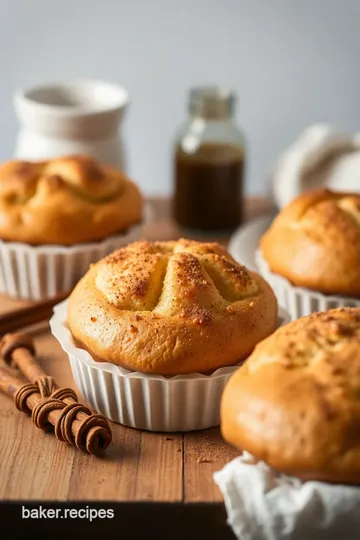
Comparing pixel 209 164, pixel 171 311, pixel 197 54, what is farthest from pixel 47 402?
pixel 197 54

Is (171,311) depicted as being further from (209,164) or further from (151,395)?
(209,164)

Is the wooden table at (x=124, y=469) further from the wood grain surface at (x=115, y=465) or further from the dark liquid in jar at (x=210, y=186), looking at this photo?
the dark liquid in jar at (x=210, y=186)

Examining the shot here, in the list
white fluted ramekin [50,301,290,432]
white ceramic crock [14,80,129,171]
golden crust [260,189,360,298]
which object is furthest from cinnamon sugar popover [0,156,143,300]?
white fluted ramekin [50,301,290,432]

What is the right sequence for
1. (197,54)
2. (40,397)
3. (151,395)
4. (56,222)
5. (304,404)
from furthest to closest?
(197,54) < (56,222) < (40,397) < (151,395) < (304,404)

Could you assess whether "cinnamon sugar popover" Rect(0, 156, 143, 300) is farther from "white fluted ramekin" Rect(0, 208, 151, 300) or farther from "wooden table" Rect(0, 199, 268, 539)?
"wooden table" Rect(0, 199, 268, 539)

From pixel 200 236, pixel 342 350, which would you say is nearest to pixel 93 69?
pixel 200 236

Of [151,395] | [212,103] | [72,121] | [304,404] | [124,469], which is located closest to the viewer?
[304,404]
